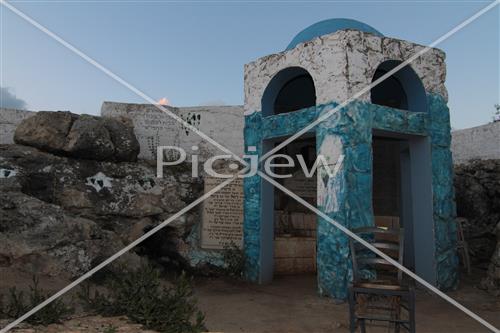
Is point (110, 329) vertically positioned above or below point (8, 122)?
below

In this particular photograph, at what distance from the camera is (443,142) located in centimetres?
841

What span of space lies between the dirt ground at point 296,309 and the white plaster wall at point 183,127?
15.8 feet

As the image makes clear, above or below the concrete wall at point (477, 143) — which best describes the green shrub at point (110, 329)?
below

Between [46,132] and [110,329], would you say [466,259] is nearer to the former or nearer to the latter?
[110,329]

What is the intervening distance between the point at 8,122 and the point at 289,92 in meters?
8.31

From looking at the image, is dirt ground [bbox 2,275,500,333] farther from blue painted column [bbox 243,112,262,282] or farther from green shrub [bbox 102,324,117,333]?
green shrub [bbox 102,324,117,333]

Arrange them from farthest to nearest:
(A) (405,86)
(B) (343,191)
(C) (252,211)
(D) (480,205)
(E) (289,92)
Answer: (D) (480,205) < (E) (289,92) < (C) (252,211) < (A) (405,86) < (B) (343,191)

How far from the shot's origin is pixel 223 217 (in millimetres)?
9477

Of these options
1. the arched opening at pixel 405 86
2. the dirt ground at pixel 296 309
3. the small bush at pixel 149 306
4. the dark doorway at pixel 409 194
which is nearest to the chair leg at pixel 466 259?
the dirt ground at pixel 296 309

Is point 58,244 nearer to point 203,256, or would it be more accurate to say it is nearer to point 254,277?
point 203,256

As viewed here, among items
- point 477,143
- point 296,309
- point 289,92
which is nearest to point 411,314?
point 296,309

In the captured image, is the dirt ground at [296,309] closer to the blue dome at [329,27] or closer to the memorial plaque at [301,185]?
the memorial plaque at [301,185]

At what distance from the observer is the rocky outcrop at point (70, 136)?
29.0 ft

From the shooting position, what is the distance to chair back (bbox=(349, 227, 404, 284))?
474cm
